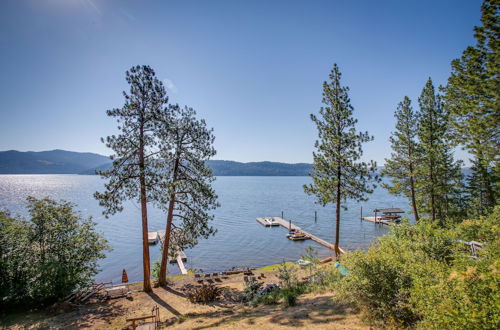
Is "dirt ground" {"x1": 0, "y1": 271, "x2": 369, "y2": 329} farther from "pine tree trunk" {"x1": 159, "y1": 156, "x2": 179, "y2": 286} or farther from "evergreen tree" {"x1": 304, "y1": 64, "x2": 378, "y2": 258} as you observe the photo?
"evergreen tree" {"x1": 304, "y1": 64, "x2": 378, "y2": 258}

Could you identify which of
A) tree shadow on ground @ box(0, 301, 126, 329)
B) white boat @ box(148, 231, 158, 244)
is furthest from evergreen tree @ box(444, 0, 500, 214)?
white boat @ box(148, 231, 158, 244)

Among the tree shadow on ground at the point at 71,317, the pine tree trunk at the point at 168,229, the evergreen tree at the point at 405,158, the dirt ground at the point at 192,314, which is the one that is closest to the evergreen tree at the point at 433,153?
the evergreen tree at the point at 405,158

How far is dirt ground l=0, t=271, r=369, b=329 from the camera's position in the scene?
825cm

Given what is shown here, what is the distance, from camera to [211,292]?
1459 centimetres

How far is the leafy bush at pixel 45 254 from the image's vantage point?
13.0m

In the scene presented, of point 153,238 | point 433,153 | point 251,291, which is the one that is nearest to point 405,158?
point 433,153

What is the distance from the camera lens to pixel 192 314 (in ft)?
39.6

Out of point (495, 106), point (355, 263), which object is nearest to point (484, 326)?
point (355, 263)

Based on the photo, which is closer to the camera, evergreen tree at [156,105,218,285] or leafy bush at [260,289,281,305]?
leafy bush at [260,289,281,305]

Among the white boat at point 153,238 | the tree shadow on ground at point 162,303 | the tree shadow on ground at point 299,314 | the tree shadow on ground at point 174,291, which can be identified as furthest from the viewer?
the white boat at point 153,238

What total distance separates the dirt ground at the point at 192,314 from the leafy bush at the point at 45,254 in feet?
3.53

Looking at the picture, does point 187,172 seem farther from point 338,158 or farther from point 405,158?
point 405,158

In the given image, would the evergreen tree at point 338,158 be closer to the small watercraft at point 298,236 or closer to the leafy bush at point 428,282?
the leafy bush at point 428,282

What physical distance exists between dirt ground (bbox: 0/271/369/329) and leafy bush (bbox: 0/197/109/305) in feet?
3.53
